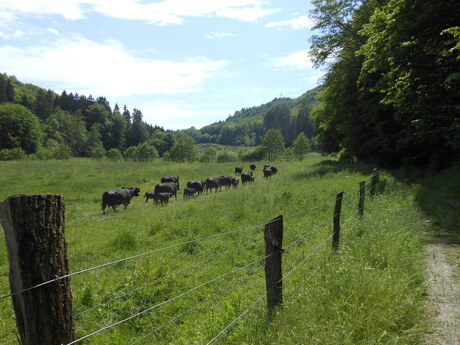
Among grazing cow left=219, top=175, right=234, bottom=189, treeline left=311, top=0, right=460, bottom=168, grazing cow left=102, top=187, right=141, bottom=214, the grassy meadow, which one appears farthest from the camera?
grazing cow left=219, top=175, right=234, bottom=189

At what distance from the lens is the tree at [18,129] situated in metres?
80.4

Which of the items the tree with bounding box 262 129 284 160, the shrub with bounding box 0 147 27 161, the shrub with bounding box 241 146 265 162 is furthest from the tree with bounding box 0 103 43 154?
the tree with bounding box 262 129 284 160

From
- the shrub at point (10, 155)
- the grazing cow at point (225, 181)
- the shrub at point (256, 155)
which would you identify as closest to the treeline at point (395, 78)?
the grazing cow at point (225, 181)

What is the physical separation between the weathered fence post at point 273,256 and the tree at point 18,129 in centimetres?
9738

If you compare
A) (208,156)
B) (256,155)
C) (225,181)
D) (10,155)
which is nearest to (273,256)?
(225,181)

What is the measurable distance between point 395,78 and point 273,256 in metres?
14.6

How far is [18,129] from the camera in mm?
82938

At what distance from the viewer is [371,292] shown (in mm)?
4199

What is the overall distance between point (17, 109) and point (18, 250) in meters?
105

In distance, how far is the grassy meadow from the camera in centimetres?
387

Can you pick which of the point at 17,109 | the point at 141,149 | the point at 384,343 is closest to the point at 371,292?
the point at 384,343

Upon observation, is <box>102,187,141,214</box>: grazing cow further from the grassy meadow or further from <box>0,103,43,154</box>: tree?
<box>0,103,43,154</box>: tree

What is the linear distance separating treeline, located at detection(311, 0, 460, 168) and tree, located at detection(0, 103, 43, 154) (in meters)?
83.6

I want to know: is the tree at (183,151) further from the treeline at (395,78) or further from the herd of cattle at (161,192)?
the herd of cattle at (161,192)
